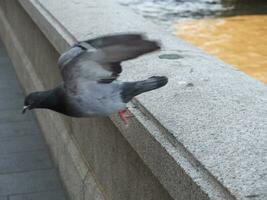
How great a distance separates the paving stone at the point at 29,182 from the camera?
502 centimetres

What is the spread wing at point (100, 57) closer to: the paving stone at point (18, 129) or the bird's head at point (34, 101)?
the bird's head at point (34, 101)

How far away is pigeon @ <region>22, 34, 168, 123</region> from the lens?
271 cm

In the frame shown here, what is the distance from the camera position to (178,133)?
2.45 m

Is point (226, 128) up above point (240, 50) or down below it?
above

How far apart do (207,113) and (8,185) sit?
9.32 feet

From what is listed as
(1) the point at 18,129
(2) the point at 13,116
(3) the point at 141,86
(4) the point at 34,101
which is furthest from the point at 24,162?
(3) the point at 141,86

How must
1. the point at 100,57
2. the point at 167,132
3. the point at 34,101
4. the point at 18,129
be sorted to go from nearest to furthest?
the point at 167,132, the point at 100,57, the point at 34,101, the point at 18,129

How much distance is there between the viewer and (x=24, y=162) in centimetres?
558

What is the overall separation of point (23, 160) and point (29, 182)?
19.3 inches

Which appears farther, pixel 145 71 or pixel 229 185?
pixel 145 71

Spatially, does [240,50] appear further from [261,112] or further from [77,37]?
[261,112]

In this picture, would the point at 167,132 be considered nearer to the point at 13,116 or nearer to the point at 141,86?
the point at 141,86

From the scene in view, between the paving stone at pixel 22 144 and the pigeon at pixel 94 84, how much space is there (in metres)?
3.13

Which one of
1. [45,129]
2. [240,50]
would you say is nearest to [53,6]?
[45,129]
